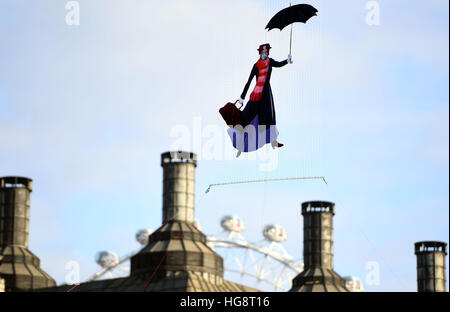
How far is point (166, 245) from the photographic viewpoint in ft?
319

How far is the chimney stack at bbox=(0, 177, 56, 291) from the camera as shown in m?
103

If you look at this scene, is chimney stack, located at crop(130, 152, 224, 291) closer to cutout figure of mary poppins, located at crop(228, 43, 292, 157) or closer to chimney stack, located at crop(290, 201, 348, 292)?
chimney stack, located at crop(290, 201, 348, 292)

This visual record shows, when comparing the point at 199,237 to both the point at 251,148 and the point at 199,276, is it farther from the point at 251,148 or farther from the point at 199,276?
the point at 251,148

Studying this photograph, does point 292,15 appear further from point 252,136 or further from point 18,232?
point 18,232

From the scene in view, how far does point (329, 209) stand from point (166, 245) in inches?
856

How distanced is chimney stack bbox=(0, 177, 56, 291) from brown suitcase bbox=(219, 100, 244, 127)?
67277 mm

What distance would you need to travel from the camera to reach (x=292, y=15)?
3856 cm

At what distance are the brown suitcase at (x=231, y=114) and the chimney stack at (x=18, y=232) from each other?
6728cm

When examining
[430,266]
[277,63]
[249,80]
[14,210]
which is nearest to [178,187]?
[14,210]

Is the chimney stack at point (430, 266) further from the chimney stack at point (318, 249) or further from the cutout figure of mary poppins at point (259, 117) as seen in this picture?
the cutout figure of mary poppins at point (259, 117)

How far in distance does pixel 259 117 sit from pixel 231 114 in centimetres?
96

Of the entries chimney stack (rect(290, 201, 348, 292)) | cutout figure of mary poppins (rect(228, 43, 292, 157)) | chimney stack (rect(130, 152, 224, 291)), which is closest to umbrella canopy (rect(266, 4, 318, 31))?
cutout figure of mary poppins (rect(228, 43, 292, 157))

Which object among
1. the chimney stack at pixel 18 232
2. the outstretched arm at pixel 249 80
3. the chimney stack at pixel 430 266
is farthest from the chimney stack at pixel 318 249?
the outstretched arm at pixel 249 80
